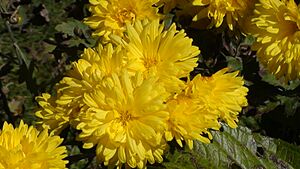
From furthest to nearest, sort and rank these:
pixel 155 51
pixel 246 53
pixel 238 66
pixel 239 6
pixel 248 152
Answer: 1. pixel 246 53
2. pixel 238 66
3. pixel 239 6
4. pixel 248 152
5. pixel 155 51

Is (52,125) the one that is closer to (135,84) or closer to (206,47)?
(135,84)

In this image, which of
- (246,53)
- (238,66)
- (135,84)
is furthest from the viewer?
(246,53)

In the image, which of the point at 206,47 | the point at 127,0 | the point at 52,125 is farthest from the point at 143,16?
the point at 52,125

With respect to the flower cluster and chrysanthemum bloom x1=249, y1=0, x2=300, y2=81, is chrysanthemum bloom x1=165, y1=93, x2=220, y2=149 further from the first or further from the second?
chrysanthemum bloom x1=249, y1=0, x2=300, y2=81

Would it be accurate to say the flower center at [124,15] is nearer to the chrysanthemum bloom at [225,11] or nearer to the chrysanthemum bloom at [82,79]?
the chrysanthemum bloom at [225,11]

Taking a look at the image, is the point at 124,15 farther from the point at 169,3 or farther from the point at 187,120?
the point at 187,120

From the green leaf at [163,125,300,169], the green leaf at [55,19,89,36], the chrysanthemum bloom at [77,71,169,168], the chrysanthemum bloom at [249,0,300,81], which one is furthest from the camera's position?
the green leaf at [55,19,89,36]

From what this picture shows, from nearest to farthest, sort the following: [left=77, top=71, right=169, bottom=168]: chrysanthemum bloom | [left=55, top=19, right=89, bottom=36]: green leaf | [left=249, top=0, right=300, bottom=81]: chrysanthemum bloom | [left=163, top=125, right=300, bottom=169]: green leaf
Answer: [left=77, top=71, right=169, bottom=168]: chrysanthemum bloom
[left=163, top=125, right=300, bottom=169]: green leaf
[left=249, top=0, right=300, bottom=81]: chrysanthemum bloom
[left=55, top=19, right=89, bottom=36]: green leaf

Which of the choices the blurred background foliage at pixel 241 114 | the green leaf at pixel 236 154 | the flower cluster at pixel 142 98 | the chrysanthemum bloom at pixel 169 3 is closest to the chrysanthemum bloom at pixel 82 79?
the flower cluster at pixel 142 98

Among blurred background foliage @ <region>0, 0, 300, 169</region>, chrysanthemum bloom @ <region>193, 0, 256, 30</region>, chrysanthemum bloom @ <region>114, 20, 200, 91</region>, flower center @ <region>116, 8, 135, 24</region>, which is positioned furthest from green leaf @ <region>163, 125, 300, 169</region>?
flower center @ <region>116, 8, 135, 24</region>
